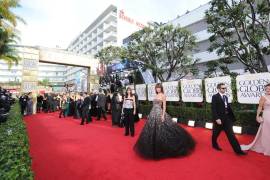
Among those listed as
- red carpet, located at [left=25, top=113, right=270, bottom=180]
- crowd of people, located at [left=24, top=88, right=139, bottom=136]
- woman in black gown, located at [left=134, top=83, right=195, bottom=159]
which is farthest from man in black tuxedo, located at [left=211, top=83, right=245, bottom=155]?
crowd of people, located at [left=24, top=88, right=139, bottom=136]

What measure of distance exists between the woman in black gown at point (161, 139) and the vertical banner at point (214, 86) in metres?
4.08

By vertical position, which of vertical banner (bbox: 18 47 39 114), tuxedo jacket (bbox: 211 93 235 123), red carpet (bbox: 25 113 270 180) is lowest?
red carpet (bbox: 25 113 270 180)

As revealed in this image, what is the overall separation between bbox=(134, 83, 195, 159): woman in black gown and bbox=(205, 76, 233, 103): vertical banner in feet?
13.4

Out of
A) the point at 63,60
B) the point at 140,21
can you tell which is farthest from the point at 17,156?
the point at 140,21

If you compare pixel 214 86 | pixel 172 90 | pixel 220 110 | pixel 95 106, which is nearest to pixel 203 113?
pixel 214 86

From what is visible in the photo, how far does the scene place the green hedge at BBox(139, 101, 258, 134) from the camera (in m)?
8.42

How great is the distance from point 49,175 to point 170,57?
57.1 ft

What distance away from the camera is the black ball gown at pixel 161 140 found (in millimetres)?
5359

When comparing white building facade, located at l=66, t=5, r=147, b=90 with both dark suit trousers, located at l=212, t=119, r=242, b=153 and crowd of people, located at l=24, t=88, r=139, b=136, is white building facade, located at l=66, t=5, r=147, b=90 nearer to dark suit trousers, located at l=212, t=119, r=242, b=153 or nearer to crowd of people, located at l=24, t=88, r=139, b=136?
crowd of people, located at l=24, t=88, r=139, b=136

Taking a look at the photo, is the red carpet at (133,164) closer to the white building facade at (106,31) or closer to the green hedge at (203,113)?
the green hedge at (203,113)

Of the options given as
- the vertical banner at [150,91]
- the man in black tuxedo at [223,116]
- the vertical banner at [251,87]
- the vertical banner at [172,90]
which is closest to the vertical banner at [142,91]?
the vertical banner at [150,91]

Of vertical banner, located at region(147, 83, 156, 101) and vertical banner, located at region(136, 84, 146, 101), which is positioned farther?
vertical banner, located at region(136, 84, 146, 101)

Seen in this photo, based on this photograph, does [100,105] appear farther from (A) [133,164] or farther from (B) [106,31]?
(B) [106,31]

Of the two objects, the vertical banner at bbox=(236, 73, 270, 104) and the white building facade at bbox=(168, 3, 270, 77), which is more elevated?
the white building facade at bbox=(168, 3, 270, 77)
